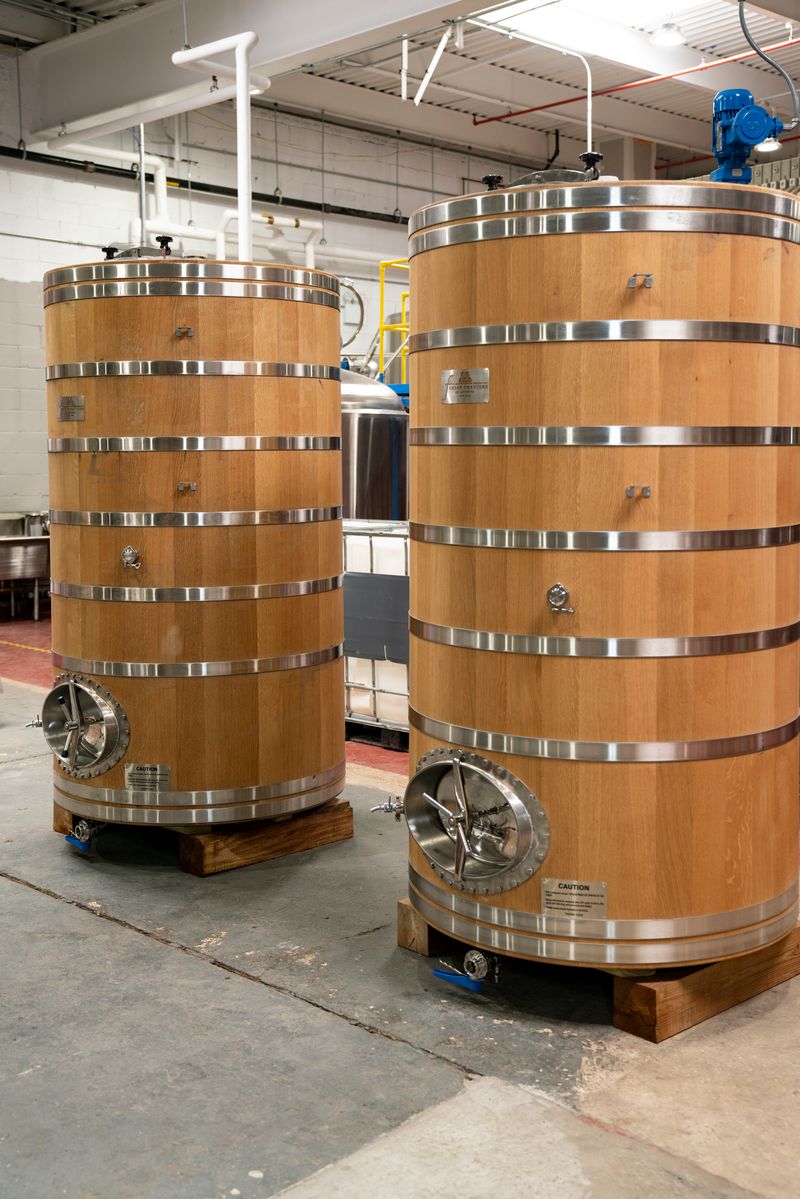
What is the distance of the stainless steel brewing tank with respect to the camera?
846cm

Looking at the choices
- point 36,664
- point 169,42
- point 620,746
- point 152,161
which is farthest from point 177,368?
point 152,161

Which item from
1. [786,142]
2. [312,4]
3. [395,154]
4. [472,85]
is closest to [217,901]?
[312,4]

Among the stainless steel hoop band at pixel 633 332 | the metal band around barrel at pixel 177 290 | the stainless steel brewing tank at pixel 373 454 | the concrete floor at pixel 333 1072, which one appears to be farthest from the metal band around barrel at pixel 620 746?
the stainless steel brewing tank at pixel 373 454

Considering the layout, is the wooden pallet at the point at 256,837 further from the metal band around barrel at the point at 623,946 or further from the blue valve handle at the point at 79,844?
the metal band around barrel at the point at 623,946

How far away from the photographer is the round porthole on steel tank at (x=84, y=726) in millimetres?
4320

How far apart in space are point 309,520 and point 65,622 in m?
0.99

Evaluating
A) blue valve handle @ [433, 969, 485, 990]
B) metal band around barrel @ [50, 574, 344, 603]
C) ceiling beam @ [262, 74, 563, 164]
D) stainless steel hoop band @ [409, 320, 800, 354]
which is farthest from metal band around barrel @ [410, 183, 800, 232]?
ceiling beam @ [262, 74, 563, 164]

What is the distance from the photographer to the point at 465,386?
3098mm

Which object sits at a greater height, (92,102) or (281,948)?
(92,102)

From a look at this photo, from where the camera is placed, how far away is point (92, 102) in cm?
1033

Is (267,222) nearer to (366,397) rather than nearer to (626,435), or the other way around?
(366,397)

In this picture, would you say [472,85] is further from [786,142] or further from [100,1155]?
[100,1155]

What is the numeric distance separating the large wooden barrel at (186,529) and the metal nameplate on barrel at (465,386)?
1.26m

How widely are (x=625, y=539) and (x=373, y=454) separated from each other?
226 inches
